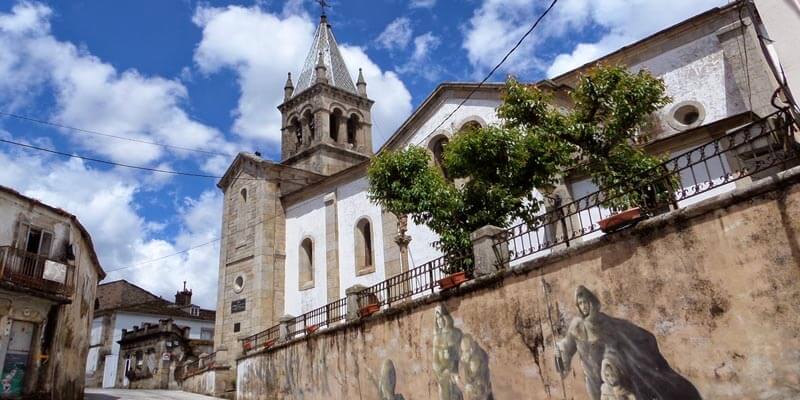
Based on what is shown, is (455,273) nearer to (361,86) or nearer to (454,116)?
(454,116)

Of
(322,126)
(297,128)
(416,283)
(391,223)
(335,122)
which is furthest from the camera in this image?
(297,128)

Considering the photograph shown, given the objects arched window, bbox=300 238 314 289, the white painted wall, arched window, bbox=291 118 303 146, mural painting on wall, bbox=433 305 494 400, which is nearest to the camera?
mural painting on wall, bbox=433 305 494 400

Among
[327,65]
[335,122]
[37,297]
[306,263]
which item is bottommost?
[37,297]

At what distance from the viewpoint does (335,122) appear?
3794cm

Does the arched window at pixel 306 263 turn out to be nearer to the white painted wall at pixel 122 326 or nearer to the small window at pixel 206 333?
the white painted wall at pixel 122 326

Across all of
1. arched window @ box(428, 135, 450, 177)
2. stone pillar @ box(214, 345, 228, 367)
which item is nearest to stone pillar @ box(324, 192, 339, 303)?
stone pillar @ box(214, 345, 228, 367)

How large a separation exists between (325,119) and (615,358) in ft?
100

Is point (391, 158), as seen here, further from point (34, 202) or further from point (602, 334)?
point (34, 202)

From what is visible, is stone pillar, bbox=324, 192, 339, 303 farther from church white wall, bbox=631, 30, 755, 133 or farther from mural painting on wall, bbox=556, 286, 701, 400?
mural painting on wall, bbox=556, 286, 701, 400

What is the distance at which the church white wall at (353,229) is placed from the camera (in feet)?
75.3

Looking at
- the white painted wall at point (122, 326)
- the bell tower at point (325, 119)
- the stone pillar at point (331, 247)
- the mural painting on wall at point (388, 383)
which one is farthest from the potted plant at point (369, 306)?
the white painted wall at point (122, 326)

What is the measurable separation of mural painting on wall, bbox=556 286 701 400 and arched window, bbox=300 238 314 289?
60.5 ft

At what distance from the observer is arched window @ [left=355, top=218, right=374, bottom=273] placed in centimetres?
2366

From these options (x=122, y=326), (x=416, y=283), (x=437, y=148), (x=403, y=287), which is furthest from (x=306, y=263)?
(x=122, y=326)
